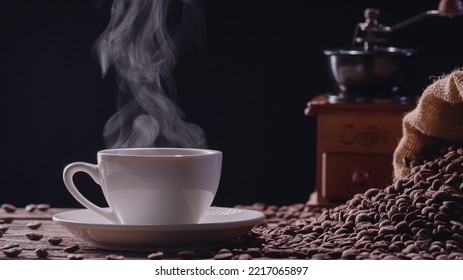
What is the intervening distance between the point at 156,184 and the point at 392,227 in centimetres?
34

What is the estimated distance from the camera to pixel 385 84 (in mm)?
2211

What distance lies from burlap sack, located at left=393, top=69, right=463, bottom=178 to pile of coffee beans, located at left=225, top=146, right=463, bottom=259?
4.7 inches

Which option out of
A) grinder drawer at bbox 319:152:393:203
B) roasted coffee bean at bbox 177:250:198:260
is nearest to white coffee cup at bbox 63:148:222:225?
roasted coffee bean at bbox 177:250:198:260

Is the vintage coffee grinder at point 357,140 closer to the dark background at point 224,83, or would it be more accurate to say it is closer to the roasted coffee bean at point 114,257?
the dark background at point 224,83

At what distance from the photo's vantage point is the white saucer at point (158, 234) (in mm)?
1145

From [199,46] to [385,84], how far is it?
941 mm

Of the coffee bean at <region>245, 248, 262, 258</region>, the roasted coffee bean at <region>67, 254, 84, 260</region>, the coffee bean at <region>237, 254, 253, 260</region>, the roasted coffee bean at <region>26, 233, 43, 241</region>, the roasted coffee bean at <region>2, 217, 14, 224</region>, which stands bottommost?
the roasted coffee bean at <region>2, 217, 14, 224</region>

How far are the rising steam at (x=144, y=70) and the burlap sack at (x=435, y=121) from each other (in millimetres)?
385

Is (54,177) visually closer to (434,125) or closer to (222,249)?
(434,125)

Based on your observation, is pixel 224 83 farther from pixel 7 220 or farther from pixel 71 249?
pixel 71 249

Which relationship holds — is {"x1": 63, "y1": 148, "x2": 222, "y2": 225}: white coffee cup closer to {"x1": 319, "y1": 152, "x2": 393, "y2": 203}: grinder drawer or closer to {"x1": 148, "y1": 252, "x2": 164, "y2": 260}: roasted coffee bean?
{"x1": 148, "y1": 252, "x2": 164, "y2": 260}: roasted coffee bean

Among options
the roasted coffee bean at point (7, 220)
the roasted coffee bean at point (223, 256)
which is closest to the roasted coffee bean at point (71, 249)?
the roasted coffee bean at point (223, 256)

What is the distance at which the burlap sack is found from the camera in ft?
5.19

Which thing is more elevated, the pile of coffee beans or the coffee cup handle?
the coffee cup handle
